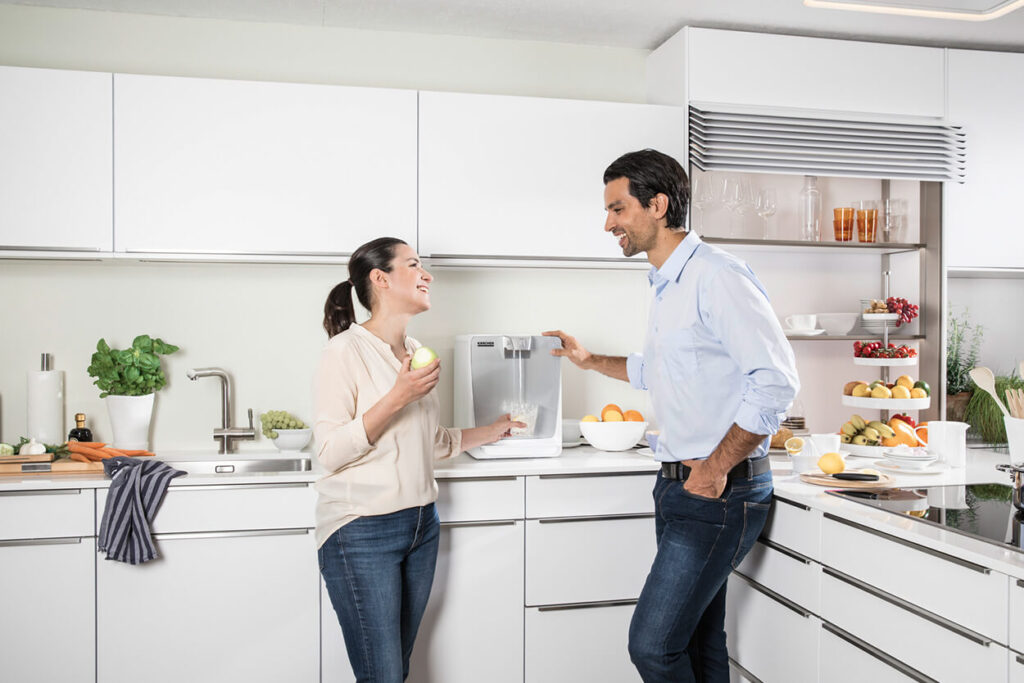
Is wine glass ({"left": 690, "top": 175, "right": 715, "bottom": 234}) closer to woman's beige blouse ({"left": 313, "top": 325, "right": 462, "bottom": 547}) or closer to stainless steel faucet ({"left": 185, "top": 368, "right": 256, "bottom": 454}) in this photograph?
woman's beige blouse ({"left": 313, "top": 325, "right": 462, "bottom": 547})

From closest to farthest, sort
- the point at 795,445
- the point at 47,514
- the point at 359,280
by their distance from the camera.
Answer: the point at 359,280 → the point at 47,514 → the point at 795,445

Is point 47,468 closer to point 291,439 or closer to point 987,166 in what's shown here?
point 291,439

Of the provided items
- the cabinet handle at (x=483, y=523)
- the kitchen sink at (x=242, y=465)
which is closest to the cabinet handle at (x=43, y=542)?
the kitchen sink at (x=242, y=465)

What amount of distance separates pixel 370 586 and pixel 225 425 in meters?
1.23

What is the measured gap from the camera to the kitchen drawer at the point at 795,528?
A: 7.06 feet

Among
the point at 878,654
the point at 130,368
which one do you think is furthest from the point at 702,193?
the point at 130,368

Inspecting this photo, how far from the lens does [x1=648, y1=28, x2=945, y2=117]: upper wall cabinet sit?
2.99 metres

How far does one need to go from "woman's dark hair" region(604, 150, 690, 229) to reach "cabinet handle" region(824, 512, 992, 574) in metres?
0.84

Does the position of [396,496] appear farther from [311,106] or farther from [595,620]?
[311,106]

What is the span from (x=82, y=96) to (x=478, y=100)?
1276 millimetres

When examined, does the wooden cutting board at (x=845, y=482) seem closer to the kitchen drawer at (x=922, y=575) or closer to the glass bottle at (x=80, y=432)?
the kitchen drawer at (x=922, y=575)

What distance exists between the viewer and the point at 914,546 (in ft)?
5.95

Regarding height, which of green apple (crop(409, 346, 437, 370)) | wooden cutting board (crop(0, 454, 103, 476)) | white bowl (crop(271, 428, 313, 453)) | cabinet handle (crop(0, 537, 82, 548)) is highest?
green apple (crop(409, 346, 437, 370))

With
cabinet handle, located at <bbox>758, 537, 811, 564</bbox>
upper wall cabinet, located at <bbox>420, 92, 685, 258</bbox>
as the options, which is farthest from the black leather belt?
upper wall cabinet, located at <bbox>420, 92, 685, 258</bbox>
